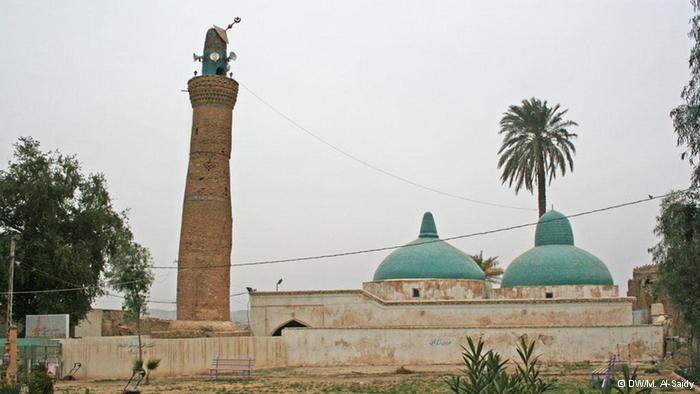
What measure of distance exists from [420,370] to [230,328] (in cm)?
726

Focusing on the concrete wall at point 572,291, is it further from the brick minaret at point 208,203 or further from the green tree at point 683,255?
the brick minaret at point 208,203

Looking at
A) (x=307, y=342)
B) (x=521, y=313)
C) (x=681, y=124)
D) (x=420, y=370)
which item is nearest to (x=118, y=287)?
(x=307, y=342)

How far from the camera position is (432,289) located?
108ft

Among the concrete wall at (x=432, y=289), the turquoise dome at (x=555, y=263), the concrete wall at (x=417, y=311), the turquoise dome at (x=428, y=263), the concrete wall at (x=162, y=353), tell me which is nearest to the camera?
the concrete wall at (x=162, y=353)

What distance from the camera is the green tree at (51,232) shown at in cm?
3180

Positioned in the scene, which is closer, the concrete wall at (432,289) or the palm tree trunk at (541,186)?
the concrete wall at (432,289)

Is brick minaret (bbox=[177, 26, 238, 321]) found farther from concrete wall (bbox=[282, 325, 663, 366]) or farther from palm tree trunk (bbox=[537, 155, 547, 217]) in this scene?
palm tree trunk (bbox=[537, 155, 547, 217])

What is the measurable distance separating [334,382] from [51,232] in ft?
53.7

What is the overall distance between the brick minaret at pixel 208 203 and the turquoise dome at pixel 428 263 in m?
8.34

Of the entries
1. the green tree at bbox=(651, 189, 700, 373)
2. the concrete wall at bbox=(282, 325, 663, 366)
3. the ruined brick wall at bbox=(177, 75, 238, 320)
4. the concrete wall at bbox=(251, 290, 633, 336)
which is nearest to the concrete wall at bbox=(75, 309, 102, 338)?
the concrete wall at bbox=(251, 290, 633, 336)

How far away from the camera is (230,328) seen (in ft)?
94.4

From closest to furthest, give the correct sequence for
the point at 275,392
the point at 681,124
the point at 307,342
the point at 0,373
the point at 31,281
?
the point at 681,124
the point at 275,392
the point at 0,373
the point at 307,342
the point at 31,281

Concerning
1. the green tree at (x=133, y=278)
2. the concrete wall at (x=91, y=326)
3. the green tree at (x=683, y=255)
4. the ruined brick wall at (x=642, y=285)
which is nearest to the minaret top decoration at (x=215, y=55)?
the green tree at (x=133, y=278)

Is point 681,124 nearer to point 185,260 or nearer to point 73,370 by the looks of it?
point 185,260
